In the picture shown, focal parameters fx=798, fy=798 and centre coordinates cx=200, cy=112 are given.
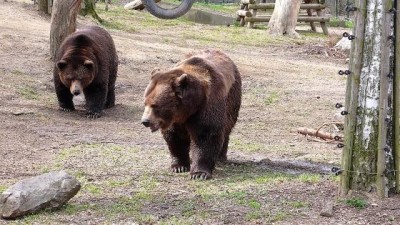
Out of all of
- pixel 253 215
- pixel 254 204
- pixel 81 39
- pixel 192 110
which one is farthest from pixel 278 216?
pixel 81 39

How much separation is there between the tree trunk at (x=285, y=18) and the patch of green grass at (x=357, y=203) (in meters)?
17.8

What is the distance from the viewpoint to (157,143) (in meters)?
9.11

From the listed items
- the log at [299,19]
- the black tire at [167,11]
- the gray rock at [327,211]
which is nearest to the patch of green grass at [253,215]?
the gray rock at [327,211]

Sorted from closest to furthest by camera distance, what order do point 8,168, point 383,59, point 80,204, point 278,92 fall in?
point 383,59 < point 80,204 < point 8,168 < point 278,92

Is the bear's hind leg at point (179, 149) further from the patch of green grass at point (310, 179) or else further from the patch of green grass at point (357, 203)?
the patch of green grass at point (357, 203)

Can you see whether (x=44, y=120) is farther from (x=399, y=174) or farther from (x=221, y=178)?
(x=399, y=174)

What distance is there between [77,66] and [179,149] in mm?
4318

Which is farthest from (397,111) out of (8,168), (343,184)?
(8,168)

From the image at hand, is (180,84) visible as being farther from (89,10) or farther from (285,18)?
(285,18)

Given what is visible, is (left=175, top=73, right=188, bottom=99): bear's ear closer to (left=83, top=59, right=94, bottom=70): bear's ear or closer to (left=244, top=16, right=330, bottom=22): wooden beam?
(left=83, top=59, right=94, bottom=70): bear's ear

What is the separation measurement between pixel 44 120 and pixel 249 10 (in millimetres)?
16497

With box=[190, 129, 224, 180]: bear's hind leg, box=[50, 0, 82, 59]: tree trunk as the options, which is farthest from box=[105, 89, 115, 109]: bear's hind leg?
box=[190, 129, 224, 180]: bear's hind leg

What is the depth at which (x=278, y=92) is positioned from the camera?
13.7 m

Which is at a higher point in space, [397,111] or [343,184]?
[397,111]
